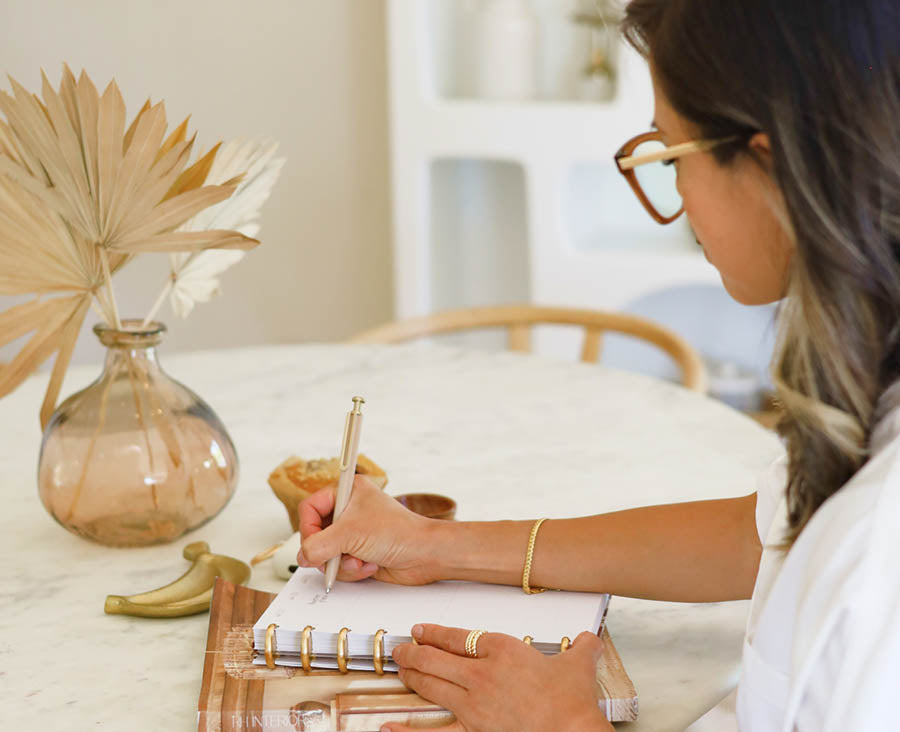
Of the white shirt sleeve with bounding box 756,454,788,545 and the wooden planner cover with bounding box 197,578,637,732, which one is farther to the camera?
the white shirt sleeve with bounding box 756,454,788,545

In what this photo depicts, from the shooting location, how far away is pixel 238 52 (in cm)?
322

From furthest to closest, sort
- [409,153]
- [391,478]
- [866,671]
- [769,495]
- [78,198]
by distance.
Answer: [409,153] → [391,478] → [78,198] → [769,495] → [866,671]

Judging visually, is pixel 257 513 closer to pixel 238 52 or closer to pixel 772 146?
pixel 772 146

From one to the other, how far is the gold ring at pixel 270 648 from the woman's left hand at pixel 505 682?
0.09 metres

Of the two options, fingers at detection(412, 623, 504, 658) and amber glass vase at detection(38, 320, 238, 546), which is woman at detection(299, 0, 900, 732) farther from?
amber glass vase at detection(38, 320, 238, 546)

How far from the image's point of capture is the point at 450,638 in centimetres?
83

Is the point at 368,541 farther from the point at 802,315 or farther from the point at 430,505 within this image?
the point at 802,315

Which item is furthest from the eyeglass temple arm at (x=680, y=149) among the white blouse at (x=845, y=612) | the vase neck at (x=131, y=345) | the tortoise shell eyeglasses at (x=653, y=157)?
the vase neck at (x=131, y=345)

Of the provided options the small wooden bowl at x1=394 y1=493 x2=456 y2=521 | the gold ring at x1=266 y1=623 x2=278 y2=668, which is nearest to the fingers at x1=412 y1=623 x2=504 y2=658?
→ the gold ring at x1=266 y1=623 x2=278 y2=668

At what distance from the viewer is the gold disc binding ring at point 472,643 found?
816 mm

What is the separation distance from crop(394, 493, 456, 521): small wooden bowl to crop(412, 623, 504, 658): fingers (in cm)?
22

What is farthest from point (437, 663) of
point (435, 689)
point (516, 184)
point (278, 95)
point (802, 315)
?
point (278, 95)

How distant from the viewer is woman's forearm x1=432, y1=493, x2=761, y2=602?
3.13ft

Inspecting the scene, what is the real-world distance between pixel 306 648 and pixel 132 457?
0.34 m
